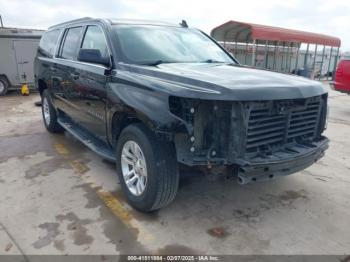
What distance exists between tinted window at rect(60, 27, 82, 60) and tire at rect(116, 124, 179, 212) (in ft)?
7.15

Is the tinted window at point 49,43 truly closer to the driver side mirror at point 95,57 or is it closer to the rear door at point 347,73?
the driver side mirror at point 95,57

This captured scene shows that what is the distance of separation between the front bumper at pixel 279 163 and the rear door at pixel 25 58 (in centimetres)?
1233

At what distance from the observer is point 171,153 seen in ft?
9.95

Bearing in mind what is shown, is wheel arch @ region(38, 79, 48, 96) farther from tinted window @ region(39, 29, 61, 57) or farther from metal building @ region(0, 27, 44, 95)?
metal building @ region(0, 27, 44, 95)

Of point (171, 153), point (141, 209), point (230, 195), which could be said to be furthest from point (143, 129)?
point (230, 195)

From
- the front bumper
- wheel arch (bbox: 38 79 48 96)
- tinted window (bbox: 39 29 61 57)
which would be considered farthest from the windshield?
wheel arch (bbox: 38 79 48 96)

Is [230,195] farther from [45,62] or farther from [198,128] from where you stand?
[45,62]

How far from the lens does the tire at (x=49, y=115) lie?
20.7 feet

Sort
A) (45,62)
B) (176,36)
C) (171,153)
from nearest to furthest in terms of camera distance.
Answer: (171,153), (176,36), (45,62)

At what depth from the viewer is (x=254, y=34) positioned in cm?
1573

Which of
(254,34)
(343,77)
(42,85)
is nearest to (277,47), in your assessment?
(254,34)

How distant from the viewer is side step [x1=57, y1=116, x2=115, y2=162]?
4.01 metres


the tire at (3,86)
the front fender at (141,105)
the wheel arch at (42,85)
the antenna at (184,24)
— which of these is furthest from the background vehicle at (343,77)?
the tire at (3,86)

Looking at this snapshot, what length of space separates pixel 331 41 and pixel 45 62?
19688 mm
